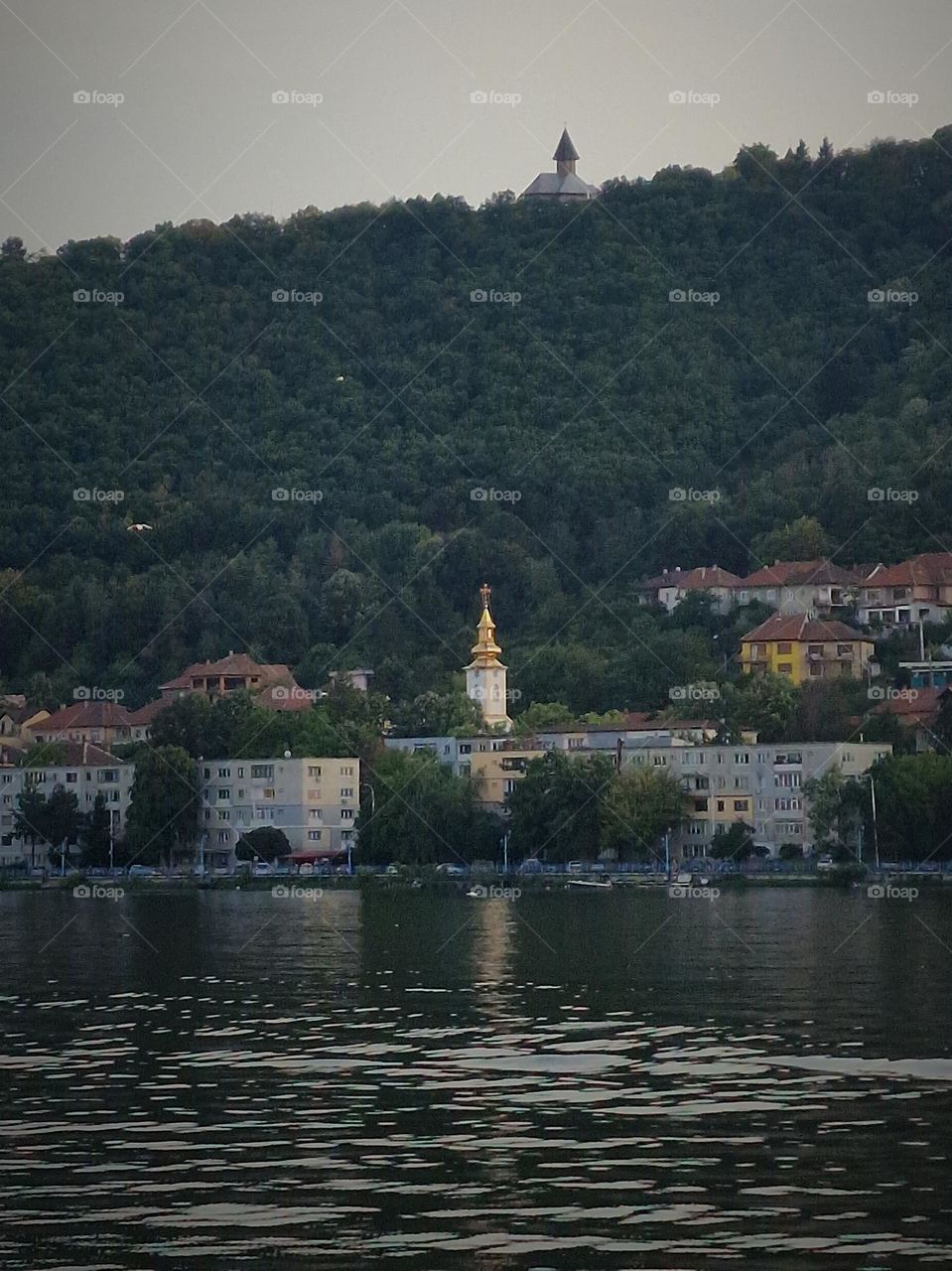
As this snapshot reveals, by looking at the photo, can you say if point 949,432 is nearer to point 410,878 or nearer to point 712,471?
point 712,471

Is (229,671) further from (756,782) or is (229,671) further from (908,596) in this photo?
(756,782)

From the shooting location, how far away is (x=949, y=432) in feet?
540

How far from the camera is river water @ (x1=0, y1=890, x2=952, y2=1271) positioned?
1959cm

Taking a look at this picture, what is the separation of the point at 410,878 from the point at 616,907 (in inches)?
898

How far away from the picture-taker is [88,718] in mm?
129500

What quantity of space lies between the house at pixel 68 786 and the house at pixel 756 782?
23.6 m

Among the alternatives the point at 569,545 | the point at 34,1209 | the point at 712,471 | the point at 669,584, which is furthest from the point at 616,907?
the point at 712,471

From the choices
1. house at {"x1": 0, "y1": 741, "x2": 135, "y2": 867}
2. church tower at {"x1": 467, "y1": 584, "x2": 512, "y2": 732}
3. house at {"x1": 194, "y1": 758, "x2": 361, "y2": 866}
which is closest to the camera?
house at {"x1": 194, "y1": 758, "x2": 361, "y2": 866}

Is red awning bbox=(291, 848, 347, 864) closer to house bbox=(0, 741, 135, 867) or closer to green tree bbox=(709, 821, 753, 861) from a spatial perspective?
house bbox=(0, 741, 135, 867)

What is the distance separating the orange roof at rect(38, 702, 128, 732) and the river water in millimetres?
80352

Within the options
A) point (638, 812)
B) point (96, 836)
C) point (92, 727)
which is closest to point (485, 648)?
point (92, 727)

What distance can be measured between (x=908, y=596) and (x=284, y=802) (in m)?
41.8

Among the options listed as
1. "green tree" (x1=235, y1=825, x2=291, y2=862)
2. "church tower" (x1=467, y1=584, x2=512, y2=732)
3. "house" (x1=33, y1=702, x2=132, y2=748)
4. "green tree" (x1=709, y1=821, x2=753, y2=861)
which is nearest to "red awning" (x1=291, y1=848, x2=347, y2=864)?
"green tree" (x1=235, y1=825, x2=291, y2=862)

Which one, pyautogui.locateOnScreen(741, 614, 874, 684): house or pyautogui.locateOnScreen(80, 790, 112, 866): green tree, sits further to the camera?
pyautogui.locateOnScreen(741, 614, 874, 684): house
